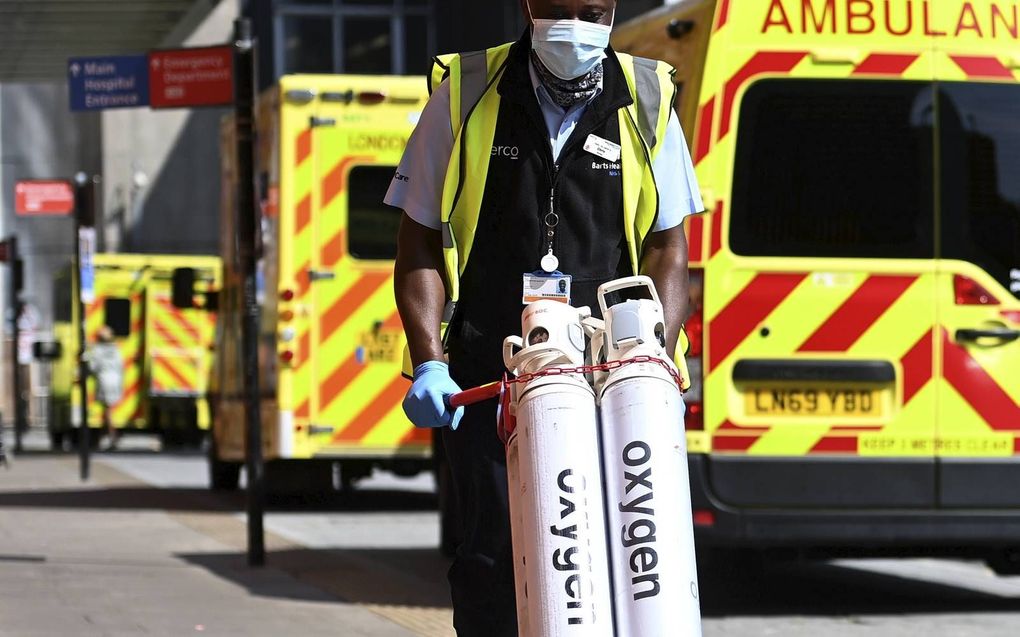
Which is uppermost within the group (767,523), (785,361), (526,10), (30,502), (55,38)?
(55,38)

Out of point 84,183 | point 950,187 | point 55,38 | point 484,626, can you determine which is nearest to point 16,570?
point 950,187

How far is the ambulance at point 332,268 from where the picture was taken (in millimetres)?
12602

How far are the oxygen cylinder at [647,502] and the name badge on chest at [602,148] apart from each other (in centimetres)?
71

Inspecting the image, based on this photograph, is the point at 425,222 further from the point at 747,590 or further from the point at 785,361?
the point at 747,590

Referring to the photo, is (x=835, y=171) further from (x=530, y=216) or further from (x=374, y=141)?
(x=374, y=141)

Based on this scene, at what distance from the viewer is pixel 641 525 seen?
333 cm

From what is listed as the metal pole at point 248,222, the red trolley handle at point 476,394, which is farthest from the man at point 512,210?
the metal pole at point 248,222

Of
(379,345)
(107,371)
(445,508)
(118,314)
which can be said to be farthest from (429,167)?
(107,371)

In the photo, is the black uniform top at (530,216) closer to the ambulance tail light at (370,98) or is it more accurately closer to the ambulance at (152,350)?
the ambulance tail light at (370,98)

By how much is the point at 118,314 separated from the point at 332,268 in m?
8.28

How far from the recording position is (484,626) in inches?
157

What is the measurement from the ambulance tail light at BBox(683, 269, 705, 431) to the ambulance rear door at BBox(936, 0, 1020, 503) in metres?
0.89

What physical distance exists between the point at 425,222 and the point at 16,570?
5.75 metres

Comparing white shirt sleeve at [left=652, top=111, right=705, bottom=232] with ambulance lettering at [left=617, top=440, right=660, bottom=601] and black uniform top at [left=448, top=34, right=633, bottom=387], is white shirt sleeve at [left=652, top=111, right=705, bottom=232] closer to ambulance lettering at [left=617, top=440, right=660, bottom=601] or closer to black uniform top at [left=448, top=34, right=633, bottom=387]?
black uniform top at [left=448, top=34, right=633, bottom=387]
